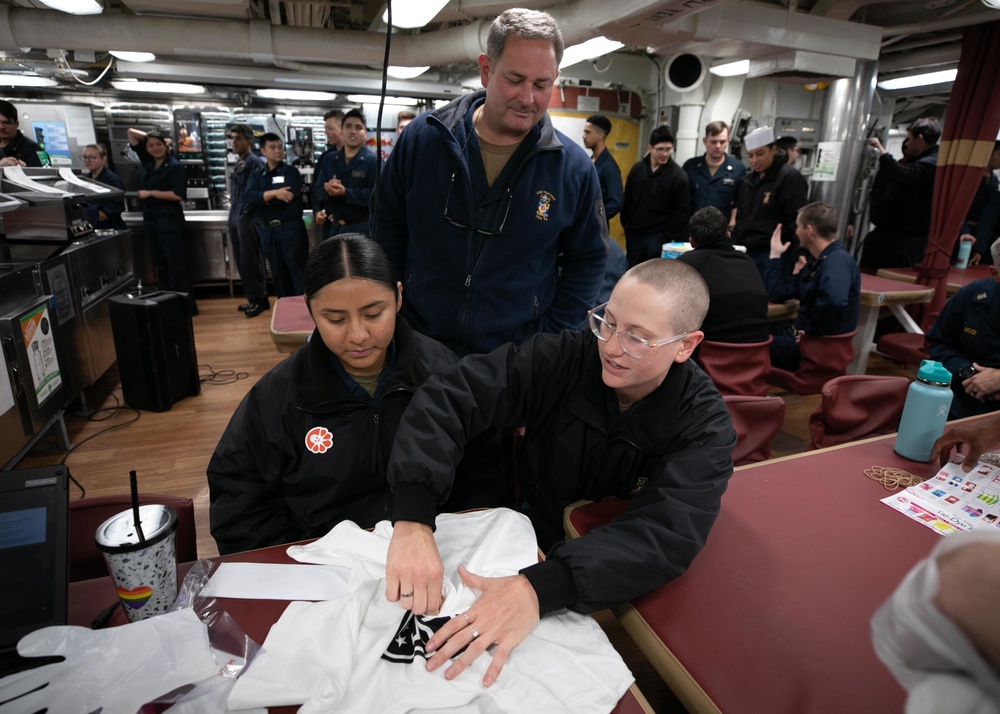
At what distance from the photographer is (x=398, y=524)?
1100 mm

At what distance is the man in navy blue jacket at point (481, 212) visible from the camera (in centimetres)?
180

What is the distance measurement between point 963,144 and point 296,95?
698 centimetres

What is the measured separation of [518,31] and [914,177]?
5070 millimetres

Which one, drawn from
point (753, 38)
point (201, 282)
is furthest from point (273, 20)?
point (753, 38)

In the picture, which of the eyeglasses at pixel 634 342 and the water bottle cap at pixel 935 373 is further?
the water bottle cap at pixel 935 373

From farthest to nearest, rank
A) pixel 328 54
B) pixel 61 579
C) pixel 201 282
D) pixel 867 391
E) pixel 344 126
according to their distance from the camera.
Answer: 1. pixel 201 282
2. pixel 328 54
3. pixel 344 126
4. pixel 867 391
5. pixel 61 579

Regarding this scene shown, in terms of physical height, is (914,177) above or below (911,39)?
below

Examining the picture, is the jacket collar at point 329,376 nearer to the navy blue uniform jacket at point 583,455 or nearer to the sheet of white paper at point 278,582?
the navy blue uniform jacket at point 583,455

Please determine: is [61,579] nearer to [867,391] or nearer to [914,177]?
[867,391]

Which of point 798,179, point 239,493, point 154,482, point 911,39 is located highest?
point 911,39

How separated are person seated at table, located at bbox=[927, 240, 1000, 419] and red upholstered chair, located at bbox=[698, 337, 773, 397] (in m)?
0.74

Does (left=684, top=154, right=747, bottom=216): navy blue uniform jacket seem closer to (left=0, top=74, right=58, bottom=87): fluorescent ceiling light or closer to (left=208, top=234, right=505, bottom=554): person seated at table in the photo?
(left=208, top=234, right=505, bottom=554): person seated at table

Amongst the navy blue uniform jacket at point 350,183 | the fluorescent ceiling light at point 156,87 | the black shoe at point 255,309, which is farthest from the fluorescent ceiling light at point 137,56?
the black shoe at point 255,309

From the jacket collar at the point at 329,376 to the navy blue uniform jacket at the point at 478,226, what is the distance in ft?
1.28
